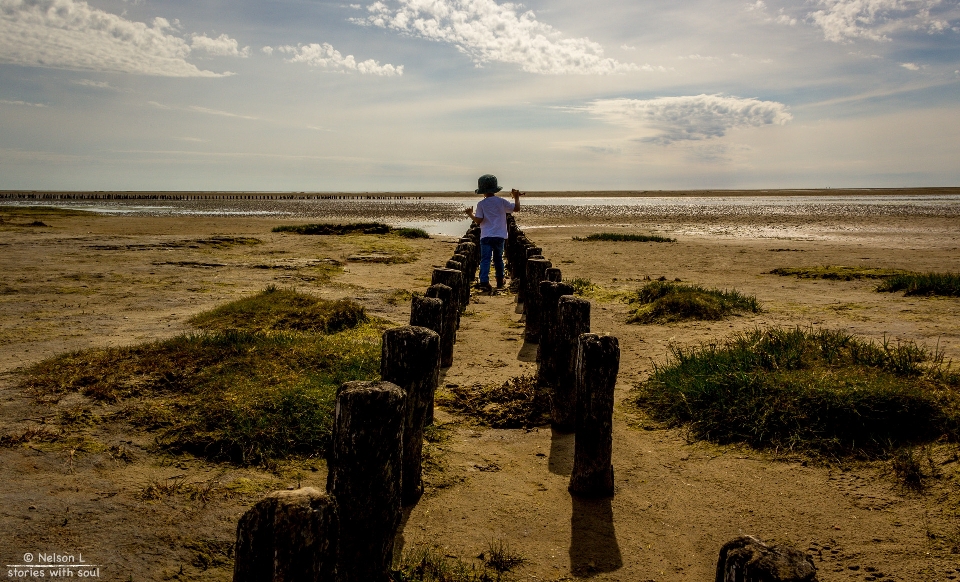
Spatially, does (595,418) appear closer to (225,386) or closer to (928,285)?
(225,386)

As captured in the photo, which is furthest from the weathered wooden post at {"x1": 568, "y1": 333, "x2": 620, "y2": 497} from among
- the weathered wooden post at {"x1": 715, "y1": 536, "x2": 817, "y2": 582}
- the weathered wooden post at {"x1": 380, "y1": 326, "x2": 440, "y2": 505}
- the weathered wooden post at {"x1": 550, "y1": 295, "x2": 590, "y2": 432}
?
the weathered wooden post at {"x1": 715, "y1": 536, "x2": 817, "y2": 582}

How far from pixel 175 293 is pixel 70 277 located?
2886 millimetres

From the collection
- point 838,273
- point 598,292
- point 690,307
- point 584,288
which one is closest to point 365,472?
point 690,307

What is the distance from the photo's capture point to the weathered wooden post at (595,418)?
437 centimetres

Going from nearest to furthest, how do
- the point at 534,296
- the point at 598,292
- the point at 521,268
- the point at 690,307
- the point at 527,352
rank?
the point at 527,352, the point at 534,296, the point at 690,307, the point at 598,292, the point at 521,268

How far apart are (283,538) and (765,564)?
4.93 feet

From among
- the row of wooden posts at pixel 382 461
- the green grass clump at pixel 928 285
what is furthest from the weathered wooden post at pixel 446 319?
the green grass clump at pixel 928 285

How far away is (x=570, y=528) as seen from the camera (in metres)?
4.04

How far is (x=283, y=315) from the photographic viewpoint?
8836mm

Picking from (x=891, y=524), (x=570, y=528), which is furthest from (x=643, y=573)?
(x=891, y=524)

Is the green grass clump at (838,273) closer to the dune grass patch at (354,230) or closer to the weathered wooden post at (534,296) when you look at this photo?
the weathered wooden post at (534,296)

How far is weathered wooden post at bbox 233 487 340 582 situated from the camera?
2.06 metres

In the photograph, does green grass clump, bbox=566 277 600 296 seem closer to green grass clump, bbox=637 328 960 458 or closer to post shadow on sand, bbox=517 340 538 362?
post shadow on sand, bbox=517 340 538 362

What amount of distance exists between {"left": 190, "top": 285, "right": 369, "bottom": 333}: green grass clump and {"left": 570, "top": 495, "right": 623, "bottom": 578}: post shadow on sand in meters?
5.04
